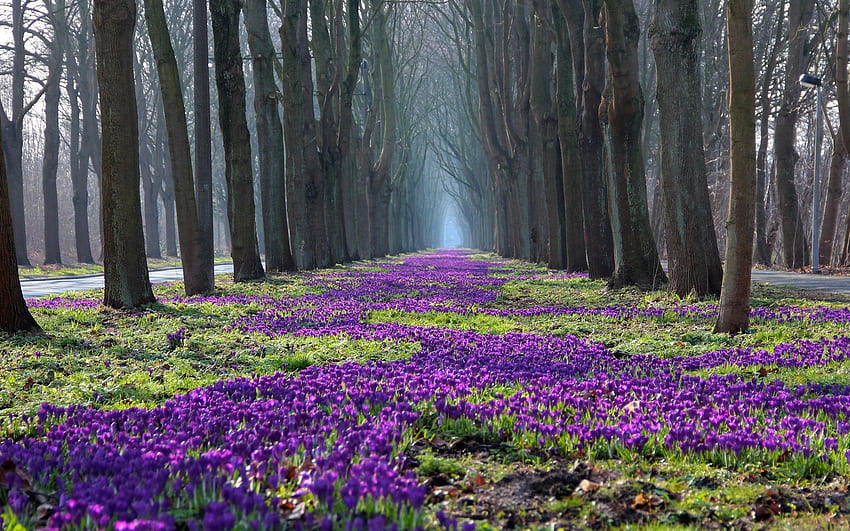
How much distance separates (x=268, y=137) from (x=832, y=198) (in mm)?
18261

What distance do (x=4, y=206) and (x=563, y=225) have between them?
60.8 ft

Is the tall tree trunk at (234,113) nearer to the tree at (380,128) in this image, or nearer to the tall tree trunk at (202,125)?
the tall tree trunk at (202,125)

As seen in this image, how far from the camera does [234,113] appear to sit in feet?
57.0

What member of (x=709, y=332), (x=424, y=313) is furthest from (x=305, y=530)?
(x=424, y=313)

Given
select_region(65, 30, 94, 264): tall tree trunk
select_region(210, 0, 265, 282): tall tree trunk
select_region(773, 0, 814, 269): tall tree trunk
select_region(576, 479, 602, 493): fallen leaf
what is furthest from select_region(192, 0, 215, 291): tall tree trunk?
select_region(65, 30, 94, 264): tall tree trunk

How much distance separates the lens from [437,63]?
189ft

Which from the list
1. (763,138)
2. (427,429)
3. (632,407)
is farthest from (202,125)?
(763,138)

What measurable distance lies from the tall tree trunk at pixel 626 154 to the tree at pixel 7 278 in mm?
10323

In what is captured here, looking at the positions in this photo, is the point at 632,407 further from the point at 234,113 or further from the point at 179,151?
the point at 234,113

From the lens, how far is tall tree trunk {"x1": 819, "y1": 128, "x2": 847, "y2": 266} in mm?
23859

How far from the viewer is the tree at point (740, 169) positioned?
8375 millimetres

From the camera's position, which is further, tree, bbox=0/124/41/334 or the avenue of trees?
the avenue of trees

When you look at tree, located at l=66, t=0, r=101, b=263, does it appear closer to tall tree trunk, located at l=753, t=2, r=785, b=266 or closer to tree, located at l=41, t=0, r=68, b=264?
tree, located at l=41, t=0, r=68, b=264

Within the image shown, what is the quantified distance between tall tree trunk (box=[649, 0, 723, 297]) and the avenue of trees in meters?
0.03
